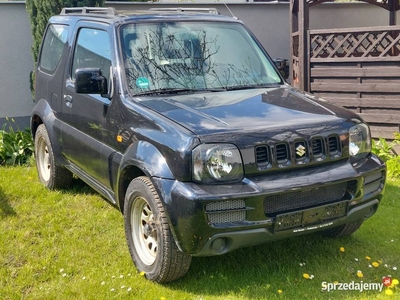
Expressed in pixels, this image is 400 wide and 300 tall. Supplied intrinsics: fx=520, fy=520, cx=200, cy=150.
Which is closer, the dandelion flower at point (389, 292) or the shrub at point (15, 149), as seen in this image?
the dandelion flower at point (389, 292)

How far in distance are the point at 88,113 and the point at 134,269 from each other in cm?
146

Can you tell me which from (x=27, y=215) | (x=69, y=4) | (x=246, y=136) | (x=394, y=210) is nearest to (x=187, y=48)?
(x=246, y=136)

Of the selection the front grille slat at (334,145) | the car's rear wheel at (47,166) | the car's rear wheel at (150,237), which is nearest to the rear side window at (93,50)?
the car's rear wheel at (47,166)

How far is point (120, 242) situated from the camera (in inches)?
182

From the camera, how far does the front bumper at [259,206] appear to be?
330cm

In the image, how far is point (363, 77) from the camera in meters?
7.59

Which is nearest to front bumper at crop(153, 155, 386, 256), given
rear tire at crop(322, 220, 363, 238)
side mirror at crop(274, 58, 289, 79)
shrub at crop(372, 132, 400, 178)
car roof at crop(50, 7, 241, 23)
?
rear tire at crop(322, 220, 363, 238)

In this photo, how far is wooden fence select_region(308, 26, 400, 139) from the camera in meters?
7.33

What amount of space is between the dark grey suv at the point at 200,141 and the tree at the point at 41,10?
10.9 ft

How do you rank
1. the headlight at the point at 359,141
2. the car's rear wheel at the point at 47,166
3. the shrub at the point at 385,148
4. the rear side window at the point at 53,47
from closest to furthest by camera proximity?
1. the headlight at the point at 359,141
2. the rear side window at the point at 53,47
3. the car's rear wheel at the point at 47,166
4. the shrub at the point at 385,148

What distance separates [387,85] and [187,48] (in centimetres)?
392

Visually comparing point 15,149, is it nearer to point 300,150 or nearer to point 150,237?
point 150,237

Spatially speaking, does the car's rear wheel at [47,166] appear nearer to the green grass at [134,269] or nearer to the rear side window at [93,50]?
the green grass at [134,269]

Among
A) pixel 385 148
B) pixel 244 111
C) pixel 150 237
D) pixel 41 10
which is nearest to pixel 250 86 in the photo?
pixel 244 111
